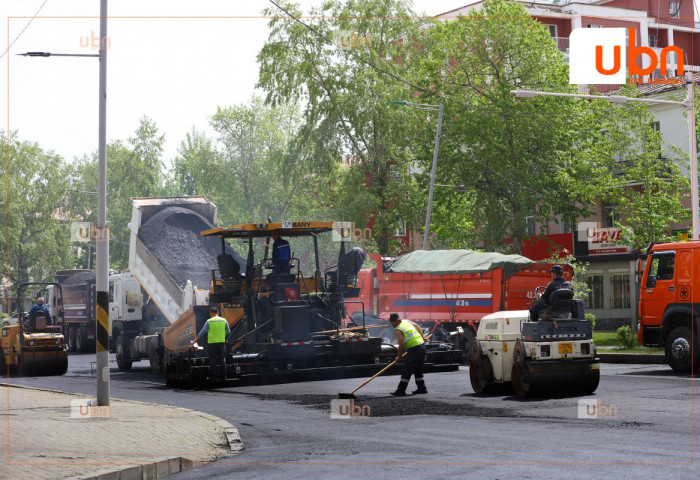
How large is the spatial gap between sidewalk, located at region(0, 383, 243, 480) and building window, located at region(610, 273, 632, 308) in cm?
3494

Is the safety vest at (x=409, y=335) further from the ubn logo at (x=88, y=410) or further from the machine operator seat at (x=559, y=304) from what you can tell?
the ubn logo at (x=88, y=410)

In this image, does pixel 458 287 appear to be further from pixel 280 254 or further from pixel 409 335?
pixel 409 335

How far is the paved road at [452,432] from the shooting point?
368 inches

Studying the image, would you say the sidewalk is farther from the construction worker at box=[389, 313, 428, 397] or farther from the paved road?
the construction worker at box=[389, 313, 428, 397]

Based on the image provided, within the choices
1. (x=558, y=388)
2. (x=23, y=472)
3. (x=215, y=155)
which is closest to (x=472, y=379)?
(x=558, y=388)

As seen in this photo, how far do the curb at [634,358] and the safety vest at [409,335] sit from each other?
9.32m

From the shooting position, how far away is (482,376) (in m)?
17.3

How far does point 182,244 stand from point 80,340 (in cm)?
1678

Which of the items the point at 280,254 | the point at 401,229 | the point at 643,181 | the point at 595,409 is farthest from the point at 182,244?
the point at 401,229

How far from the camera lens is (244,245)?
2109cm

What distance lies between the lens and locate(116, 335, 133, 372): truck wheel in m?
27.4

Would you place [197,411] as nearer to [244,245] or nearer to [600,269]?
[244,245]

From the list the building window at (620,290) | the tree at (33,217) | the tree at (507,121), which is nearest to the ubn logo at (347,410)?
the tree at (507,121)

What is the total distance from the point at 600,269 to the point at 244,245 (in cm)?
3113
